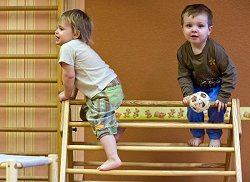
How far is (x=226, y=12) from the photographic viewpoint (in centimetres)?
328

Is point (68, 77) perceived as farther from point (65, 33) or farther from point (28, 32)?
point (28, 32)

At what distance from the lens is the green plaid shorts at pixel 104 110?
7.89 feet

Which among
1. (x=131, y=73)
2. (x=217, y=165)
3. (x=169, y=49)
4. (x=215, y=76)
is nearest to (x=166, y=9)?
(x=169, y=49)

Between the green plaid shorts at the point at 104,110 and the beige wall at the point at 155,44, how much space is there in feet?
2.57

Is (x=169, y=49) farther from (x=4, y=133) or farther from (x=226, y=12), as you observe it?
(x=4, y=133)

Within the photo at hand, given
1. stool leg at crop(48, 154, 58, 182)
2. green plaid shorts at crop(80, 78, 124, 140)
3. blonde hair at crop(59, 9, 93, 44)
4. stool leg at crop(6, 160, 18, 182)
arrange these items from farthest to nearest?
1. blonde hair at crop(59, 9, 93, 44)
2. green plaid shorts at crop(80, 78, 124, 140)
3. stool leg at crop(48, 154, 58, 182)
4. stool leg at crop(6, 160, 18, 182)

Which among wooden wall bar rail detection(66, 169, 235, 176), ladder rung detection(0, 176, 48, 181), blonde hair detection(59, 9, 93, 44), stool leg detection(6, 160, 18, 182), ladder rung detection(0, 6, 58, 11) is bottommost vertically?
ladder rung detection(0, 176, 48, 181)

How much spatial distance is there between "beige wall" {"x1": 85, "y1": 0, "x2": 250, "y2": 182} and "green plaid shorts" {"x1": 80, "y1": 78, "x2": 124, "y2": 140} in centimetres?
78

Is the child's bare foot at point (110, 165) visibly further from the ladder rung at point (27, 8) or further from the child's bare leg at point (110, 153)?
the ladder rung at point (27, 8)

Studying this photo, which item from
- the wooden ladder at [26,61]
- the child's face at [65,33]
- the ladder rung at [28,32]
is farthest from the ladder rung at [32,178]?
the child's face at [65,33]

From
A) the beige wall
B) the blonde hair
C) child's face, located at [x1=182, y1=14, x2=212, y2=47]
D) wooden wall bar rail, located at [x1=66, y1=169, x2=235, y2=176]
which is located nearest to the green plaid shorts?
wooden wall bar rail, located at [x1=66, y1=169, x2=235, y2=176]

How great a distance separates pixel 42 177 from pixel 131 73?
2.92 feet

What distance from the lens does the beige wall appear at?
3264 millimetres

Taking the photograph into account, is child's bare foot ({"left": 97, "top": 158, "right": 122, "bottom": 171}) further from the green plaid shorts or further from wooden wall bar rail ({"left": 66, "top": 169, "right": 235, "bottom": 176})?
the green plaid shorts
